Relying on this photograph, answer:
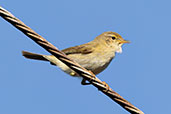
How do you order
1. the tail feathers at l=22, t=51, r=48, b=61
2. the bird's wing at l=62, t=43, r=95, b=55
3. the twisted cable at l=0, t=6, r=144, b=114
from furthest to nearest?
the tail feathers at l=22, t=51, r=48, b=61, the bird's wing at l=62, t=43, r=95, b=55, the twisted cable at l=0, t=6, r=144, b=114

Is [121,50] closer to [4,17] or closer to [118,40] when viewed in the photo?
[118,40]

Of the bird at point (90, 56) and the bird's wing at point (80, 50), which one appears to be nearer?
the bird at point (90, 56)

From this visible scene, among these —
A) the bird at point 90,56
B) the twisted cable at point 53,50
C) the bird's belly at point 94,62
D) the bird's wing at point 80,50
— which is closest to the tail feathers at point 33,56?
the bird at point 90,56

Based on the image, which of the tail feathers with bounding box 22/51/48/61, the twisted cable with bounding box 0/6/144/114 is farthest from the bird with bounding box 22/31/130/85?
the twisted cable with bounding box 0/6/144/114

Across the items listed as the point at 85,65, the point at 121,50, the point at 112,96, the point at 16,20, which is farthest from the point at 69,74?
the point at 16,20

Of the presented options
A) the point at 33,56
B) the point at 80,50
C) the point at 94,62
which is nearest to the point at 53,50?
the point at 94,62

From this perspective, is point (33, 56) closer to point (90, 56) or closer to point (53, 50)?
point (90, 56)

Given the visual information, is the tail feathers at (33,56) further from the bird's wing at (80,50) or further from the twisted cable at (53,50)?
the twisted cable at (53,50)

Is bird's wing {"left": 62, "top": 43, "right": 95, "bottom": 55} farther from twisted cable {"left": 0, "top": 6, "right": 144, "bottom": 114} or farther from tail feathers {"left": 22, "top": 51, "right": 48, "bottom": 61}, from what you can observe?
twisted cable {"left": 0, "top": 6, "right": 144, "bottom": 114}
